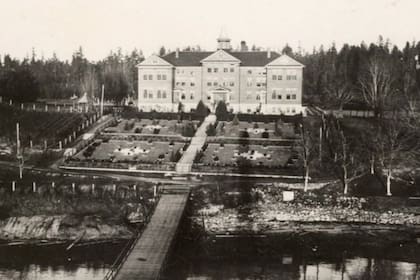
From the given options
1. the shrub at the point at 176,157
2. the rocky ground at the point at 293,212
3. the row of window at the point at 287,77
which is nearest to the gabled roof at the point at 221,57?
the row of window at the point at 287,77

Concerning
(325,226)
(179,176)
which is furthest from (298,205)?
(179,176)

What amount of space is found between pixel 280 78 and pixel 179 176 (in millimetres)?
30556

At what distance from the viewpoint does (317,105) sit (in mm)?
91000

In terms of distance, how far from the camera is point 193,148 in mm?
58656

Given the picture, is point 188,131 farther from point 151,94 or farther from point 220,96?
point 151,94

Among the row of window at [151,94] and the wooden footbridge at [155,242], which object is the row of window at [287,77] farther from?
the wooden footbridge at [155,242]

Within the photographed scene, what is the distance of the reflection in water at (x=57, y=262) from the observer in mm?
32500

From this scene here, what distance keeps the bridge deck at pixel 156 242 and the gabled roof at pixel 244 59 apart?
120ft

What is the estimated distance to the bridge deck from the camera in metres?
29.3

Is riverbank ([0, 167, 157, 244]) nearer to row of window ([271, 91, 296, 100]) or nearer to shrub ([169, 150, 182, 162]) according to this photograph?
shrub ([169, 150, 182, 162])

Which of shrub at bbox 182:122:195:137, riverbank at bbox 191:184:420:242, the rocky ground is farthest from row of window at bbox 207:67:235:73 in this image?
the rocky ground

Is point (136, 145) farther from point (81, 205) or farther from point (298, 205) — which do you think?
point (298, 205)

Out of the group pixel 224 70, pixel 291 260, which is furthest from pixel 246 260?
pixel 224 70

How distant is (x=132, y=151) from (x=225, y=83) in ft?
78.8
